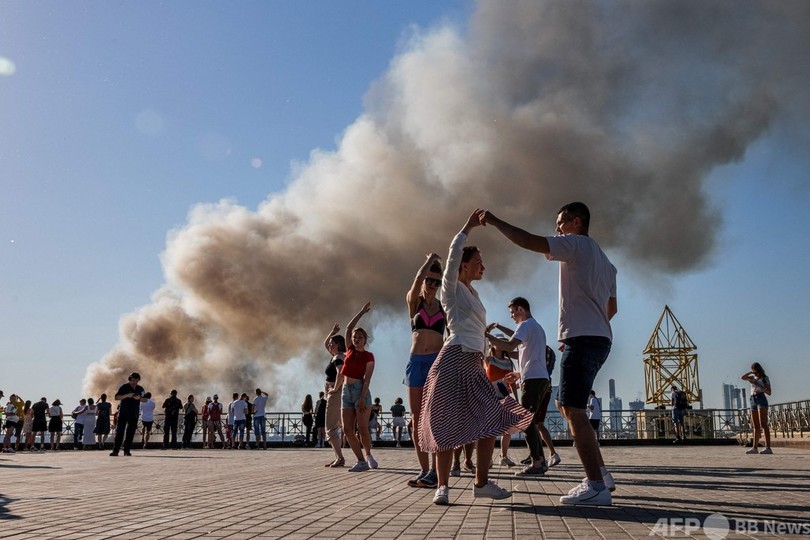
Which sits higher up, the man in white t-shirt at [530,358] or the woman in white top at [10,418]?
the man in white t-shirt at [530,358]

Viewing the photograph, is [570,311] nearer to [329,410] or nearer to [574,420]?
[574,420]

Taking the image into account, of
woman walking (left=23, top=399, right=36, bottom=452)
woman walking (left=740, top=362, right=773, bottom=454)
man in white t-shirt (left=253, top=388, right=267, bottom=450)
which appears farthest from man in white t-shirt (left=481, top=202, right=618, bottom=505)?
woman walking (left=23, top=399, right=36, bottom=452)

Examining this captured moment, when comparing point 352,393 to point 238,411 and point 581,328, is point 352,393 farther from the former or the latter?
point 238,411

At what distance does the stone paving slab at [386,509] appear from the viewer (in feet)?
13.6

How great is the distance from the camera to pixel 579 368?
5.02 m

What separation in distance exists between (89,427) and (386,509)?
905 inches

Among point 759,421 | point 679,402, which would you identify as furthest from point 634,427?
point 759,421

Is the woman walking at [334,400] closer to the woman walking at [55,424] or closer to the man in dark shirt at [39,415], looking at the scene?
the man in dark shirt at [39,415]

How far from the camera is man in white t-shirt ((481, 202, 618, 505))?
5.00m

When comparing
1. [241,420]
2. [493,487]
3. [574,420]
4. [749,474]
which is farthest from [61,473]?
[241,420]

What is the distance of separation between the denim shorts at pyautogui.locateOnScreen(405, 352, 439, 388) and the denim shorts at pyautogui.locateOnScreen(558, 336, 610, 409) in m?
1.73

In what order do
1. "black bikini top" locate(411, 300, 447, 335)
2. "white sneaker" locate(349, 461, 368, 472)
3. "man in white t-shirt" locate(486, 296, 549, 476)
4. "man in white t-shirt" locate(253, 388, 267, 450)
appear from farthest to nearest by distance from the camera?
"man in white t-shirt" locate(253, 388, 267, 450)
"white sneaker" locate(349, 461, 368, 472)
"man in white t-shirt" locate(486, 296, 549, 476)
"black bikini top" locate(411, 300, 447, 335)

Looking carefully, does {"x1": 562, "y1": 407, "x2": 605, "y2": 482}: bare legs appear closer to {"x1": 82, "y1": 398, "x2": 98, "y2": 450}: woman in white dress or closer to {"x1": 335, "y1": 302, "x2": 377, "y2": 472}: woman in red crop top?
{"x1": 335, "y1": 302, "x2": 377, "y2": 472}: woman in red crop top

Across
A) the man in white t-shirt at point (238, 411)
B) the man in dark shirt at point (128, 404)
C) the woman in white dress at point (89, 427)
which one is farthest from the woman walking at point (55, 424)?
the man in dark shirt at point (128, 404)
